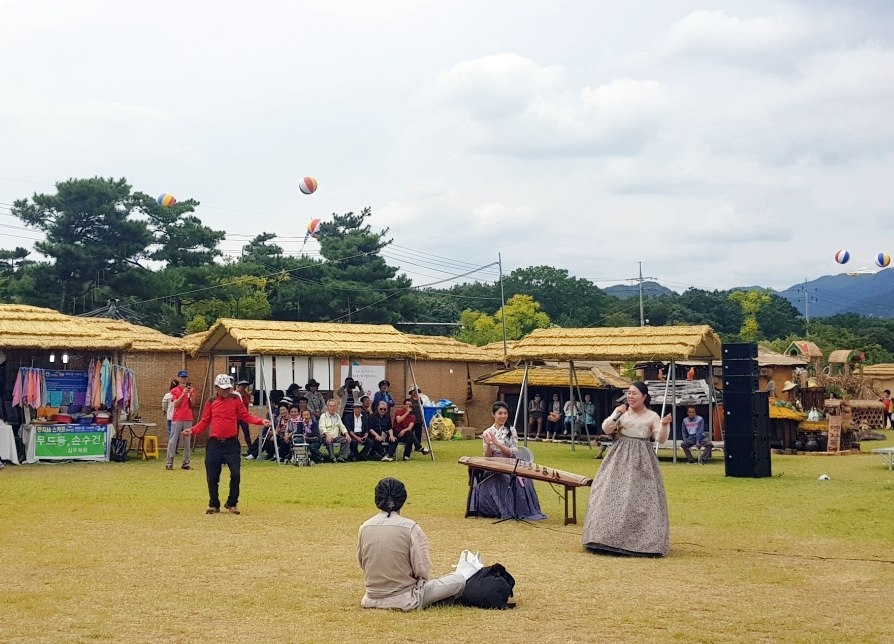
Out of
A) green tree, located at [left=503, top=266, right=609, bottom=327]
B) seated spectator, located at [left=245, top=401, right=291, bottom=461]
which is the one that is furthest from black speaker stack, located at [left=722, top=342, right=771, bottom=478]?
green tree, located at [left=503, top=266, right=609, bottom=327]

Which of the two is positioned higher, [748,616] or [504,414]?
[504,414]

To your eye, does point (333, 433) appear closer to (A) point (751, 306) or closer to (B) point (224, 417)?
(B) point (224, 417)

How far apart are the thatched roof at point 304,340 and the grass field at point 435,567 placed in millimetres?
5229

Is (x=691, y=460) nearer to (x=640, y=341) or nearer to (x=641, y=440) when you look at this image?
(x=640, y=341)

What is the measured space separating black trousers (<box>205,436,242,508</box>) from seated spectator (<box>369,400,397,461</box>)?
9.53 m

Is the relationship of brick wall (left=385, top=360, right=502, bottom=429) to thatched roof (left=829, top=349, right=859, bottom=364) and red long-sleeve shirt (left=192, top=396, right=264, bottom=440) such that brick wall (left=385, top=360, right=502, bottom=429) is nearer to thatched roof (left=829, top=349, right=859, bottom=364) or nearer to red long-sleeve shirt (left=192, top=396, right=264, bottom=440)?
thatched roof (left=829, top=349, right=859, bottom=364)

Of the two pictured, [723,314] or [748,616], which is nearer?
[748,616]

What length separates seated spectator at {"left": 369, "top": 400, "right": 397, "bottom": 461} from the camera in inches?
917

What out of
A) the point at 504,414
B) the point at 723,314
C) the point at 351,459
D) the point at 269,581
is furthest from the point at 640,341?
the point at 723,314

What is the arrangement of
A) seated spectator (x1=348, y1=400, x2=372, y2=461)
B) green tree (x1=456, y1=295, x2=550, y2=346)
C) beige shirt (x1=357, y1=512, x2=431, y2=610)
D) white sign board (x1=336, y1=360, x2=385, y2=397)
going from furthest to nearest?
green tree (x1=456, y1=295, x2=550, y2=346) < white sign board (x1=336, y1=360, x2=385, y2=397) < seated spectator (x1=348, y1=400, x2=372, y2=461) < beige shirt (x1=357, y1=512, x2=431, y2=610)

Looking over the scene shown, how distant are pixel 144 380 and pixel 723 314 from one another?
215ft

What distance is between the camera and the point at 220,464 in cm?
1370

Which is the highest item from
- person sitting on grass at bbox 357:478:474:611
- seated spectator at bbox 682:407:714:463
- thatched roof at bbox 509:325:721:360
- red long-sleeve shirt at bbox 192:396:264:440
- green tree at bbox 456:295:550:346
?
green tree at bbox 456:295:550:346

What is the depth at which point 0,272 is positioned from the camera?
44.9 meters
